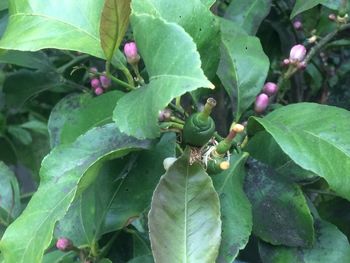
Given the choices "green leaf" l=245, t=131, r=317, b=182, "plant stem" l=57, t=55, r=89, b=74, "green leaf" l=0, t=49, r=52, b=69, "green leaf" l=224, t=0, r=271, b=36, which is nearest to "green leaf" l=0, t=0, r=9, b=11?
"green leaf" l=0, t=49, r=52, b=69

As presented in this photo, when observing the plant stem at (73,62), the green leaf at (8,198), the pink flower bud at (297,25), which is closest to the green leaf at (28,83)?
the plant stem at (73,62)

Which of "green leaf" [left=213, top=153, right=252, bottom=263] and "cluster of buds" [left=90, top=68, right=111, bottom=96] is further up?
"green leaf" [left=213, top=153, right=252, bottom=263]

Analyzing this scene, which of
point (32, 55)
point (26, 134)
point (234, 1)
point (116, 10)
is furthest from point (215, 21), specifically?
point (26, 134)

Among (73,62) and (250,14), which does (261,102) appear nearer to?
(250,14)

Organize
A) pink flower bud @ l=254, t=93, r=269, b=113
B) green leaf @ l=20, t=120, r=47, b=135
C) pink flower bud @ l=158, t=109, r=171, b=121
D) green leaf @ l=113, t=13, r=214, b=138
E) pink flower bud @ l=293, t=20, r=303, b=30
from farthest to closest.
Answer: green leaf @ l=20, t=120, r=47, b=135 < pink flower bud @ l=293, t=20, r=303, b=30 < pink flower bud @ l=254, t=93, r=269, b=113 < pink flower bud @ l=158, t=109, r=171, b=121 < green leaf @ l=113, t=13, r=214, b=138

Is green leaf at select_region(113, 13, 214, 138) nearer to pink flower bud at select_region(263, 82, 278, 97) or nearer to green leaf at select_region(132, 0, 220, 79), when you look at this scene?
green leaf at select_region(132, 0, 220, 79)

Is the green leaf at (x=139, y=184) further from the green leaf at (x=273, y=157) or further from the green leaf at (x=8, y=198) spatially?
the green leaf at (x=8, y=198)
